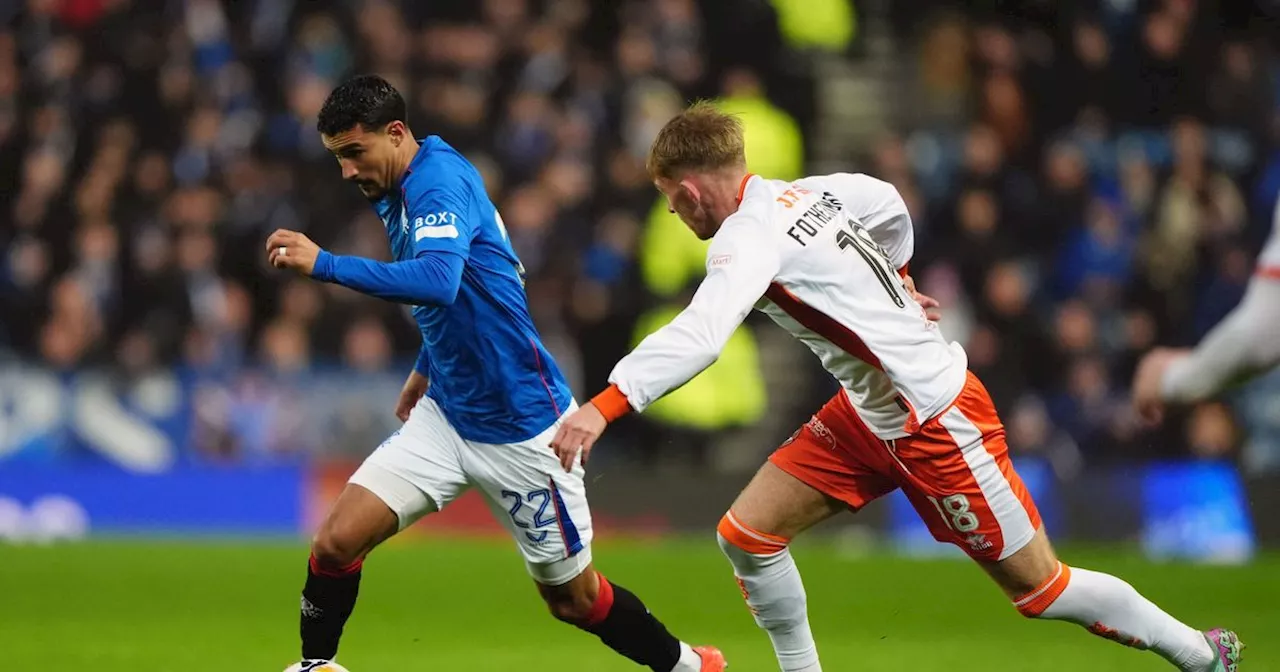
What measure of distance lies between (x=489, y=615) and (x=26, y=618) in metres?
2.66

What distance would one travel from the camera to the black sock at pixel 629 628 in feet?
24.2

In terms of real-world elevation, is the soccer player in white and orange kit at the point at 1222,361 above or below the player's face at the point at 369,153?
below

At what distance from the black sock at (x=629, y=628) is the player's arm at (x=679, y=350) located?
172 centimetres

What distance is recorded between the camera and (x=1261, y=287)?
4875 mm

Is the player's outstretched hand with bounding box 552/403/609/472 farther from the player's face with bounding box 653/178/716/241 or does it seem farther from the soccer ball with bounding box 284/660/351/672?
the soccer ball with bounding box 284/660/351/672

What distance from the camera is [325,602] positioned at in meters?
7.12

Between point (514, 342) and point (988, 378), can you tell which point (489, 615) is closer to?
point (514, 342)

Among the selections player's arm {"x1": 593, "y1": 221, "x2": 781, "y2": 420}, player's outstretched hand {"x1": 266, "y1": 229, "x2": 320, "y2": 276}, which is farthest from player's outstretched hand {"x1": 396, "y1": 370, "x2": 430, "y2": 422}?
player's arm {"x1": 593, "y1": 221, "x2": 781, "y2": 420}

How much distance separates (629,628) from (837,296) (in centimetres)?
174

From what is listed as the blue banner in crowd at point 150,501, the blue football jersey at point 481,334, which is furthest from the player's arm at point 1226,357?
the blue banner in crowd at point 150,501

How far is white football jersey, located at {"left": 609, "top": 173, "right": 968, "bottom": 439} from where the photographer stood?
20.2 feet

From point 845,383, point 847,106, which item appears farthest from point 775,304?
point 847,106

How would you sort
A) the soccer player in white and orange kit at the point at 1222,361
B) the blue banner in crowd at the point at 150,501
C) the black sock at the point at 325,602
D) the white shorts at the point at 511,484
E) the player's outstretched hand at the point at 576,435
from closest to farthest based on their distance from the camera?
the soccer player in white and orange kit at the point at 1222,361
the player's outstretched hand at the point at 576,435
the black sock at the point at 325,602
the white shorts at the point at 511,484
the blue banner in crowd at the point at 150,501

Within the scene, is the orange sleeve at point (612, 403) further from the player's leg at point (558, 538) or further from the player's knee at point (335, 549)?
the player's knee at point (335, 549)
